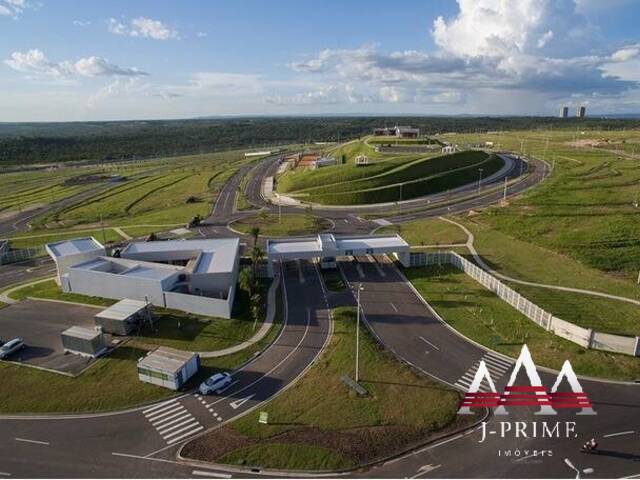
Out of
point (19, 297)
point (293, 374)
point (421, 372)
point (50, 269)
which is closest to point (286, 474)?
point (293, 374)

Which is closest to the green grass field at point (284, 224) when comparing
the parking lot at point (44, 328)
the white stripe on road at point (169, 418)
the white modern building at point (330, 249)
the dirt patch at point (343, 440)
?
the white modern building at point (330, 249)

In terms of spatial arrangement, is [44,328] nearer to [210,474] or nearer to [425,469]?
[210,474]

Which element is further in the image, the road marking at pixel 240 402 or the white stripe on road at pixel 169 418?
the road marking at pixel 240 402

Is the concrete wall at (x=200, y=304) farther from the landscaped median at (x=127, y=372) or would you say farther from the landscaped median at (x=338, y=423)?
the landscaped median at (x=338, y=423)

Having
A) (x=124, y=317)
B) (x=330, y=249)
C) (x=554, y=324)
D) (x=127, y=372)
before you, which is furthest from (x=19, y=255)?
(x=554, y=324)

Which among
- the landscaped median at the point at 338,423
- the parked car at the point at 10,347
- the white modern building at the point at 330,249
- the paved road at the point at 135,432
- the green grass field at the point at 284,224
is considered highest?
the white modern building at the point at 330,249

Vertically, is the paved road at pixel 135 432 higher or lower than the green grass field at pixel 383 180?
lower

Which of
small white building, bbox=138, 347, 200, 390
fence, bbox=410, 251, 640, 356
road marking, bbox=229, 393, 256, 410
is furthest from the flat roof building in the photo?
fence, bbox=410, 251, 640, 356
